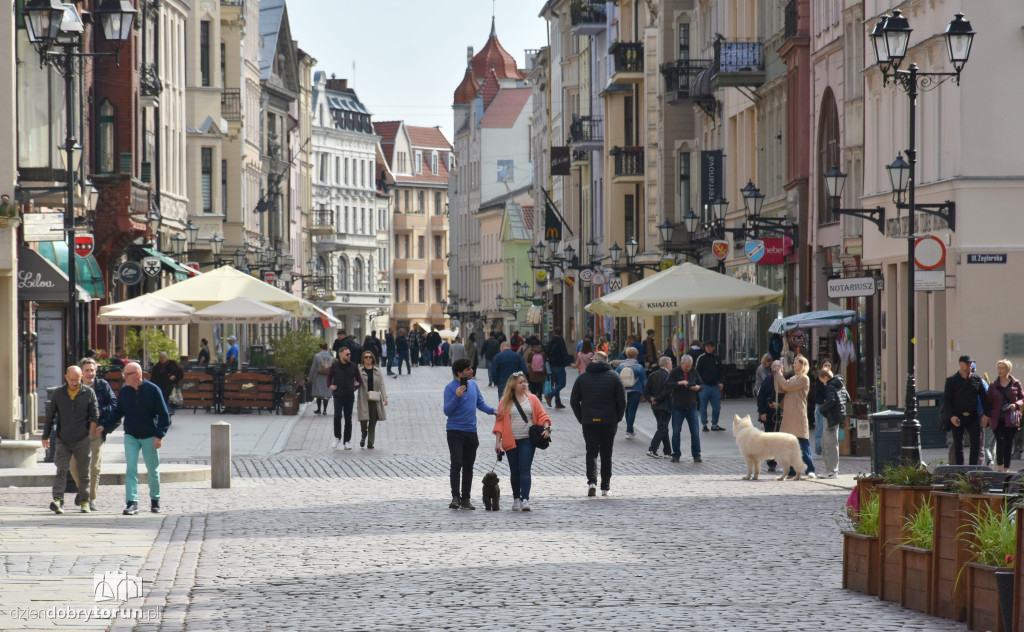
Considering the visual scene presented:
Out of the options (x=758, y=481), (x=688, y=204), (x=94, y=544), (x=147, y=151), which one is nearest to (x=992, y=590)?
(x=94, y=544)

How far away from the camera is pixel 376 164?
147750mm

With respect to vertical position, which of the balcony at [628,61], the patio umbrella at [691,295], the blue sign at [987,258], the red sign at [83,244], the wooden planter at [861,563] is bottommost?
the wooden planter at [861,563]

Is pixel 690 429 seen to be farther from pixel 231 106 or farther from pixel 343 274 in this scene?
pixel 343 274

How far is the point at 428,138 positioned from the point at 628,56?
97072 millimetres

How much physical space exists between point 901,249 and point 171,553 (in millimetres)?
21007

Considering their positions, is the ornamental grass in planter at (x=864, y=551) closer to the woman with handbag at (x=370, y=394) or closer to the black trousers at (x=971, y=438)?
the black trousers at (x=971, y=438)

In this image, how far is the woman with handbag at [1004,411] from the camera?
72.9 ft

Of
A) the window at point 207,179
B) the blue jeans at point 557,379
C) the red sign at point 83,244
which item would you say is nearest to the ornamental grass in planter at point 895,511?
the red sign at point 83,244

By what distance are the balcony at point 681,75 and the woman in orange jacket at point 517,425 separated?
112 ft

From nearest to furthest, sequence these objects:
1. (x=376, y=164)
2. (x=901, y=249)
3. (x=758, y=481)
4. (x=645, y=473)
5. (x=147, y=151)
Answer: (x=758, y=481) < (x=645, y=473) < (x=901, y=249) < (x=147, y=151) < (x=376, y=164)

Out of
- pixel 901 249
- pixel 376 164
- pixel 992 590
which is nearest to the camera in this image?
pixel 992 590

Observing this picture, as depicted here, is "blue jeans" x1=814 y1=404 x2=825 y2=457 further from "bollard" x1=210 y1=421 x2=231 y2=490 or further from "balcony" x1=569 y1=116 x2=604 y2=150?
"balcony" x1=569 y1=116 x2=604 y2=150

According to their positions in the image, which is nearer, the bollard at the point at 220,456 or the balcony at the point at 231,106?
the bollard at the point at 220,456

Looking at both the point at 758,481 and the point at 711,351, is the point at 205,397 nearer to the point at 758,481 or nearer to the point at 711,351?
the point at 711,351
